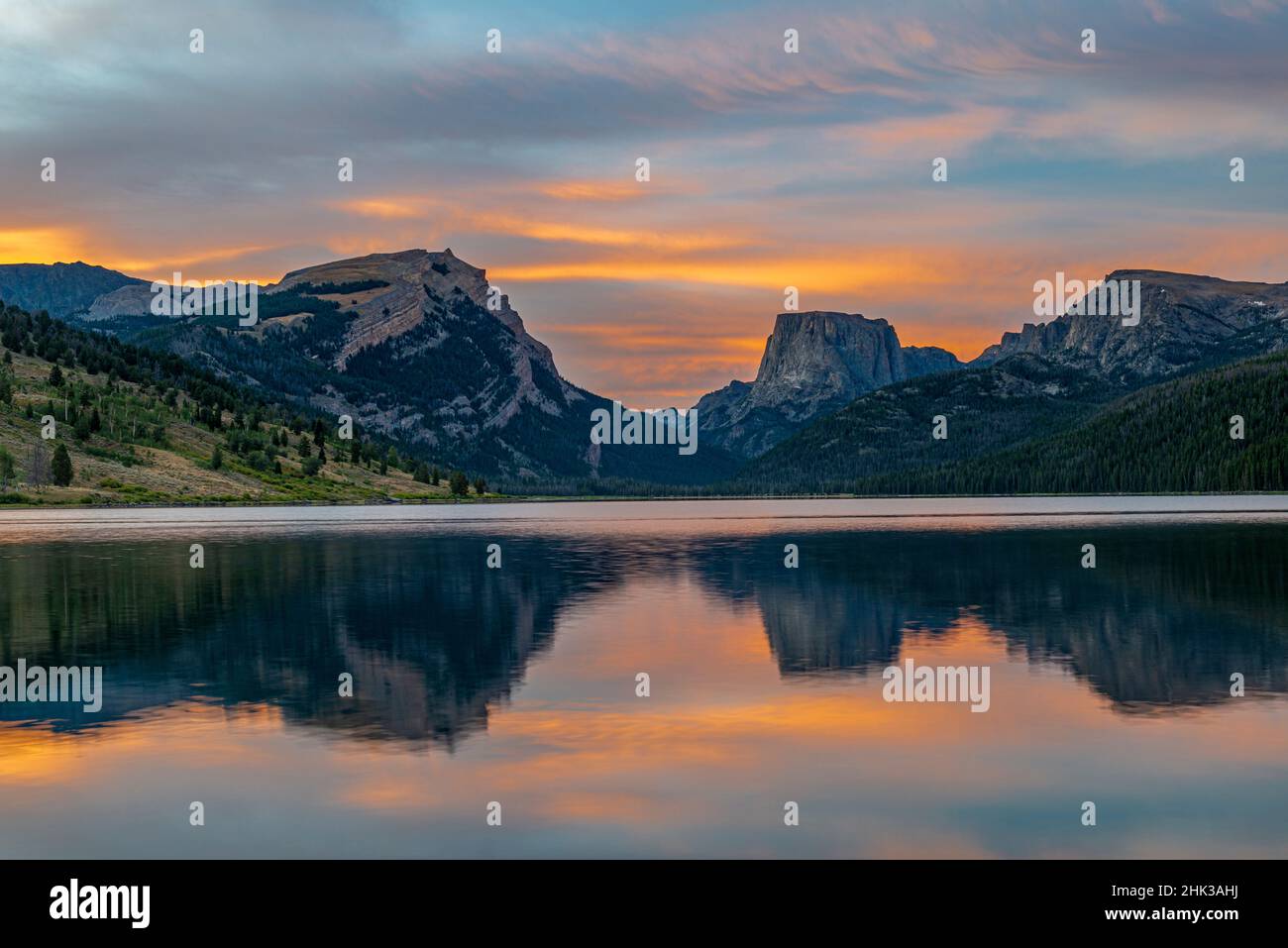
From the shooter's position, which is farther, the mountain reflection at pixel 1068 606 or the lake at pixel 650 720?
the mountain reflection at pixel 1068 606

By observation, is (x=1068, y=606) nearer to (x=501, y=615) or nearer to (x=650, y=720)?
(x=501, y=615)

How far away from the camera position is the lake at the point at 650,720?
2389 cm

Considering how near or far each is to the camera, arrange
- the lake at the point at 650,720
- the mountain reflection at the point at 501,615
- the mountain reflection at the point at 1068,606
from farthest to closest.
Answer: the mountain reflection at the point at 1068,606 → the mountain reflection at the point at 501,615 → the lake at the point at 650,720

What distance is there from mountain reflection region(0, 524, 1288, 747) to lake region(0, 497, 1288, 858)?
308 mm

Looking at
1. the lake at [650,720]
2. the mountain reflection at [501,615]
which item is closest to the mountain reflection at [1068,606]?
the mountain reflection at [501,615]

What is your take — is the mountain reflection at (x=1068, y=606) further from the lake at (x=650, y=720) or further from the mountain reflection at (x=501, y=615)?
the lake at (x=650, y=720)

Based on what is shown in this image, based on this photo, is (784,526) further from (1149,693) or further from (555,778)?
(555,778)

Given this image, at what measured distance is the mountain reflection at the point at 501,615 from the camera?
39.5m

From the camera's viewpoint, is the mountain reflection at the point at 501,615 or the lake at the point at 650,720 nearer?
the lake at the point at 650,720

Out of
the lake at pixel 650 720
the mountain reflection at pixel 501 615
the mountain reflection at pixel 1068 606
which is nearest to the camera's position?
the lake at pixel 650 720

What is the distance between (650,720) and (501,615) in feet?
90.2

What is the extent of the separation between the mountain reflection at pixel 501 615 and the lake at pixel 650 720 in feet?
1.01

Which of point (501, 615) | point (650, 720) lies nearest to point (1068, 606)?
point (501, 615)

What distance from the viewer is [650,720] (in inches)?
1390
